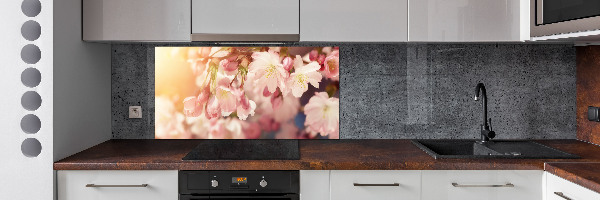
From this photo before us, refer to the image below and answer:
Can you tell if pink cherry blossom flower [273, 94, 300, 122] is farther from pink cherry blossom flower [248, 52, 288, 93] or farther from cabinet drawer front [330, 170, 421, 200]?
cabinet drawer front [330, 170, 421, 200]

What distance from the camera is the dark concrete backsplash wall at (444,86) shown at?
9.23 ft

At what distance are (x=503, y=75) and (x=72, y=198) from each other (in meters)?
2.21

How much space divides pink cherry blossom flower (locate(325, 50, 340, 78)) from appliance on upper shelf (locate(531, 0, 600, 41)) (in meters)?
0.95

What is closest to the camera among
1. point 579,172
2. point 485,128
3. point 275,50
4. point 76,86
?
point 579,172

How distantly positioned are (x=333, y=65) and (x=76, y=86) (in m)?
1.27

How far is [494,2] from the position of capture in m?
2.44

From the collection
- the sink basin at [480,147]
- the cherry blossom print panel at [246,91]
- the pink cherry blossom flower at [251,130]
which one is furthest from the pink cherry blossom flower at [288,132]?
the sink basin at [480,147]

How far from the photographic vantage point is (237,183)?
7.04 feet

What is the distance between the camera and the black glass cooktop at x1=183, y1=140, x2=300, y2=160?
7.34ft
